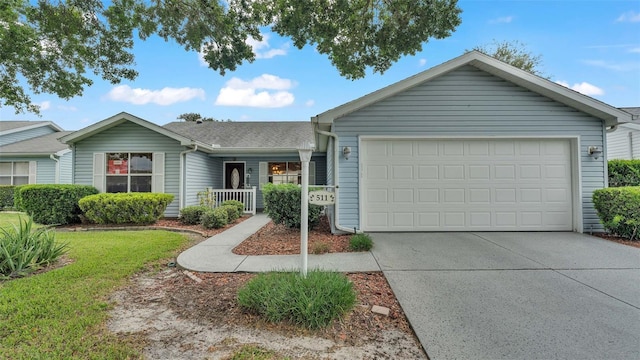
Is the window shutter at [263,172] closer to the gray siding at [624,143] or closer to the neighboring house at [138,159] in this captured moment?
the neighboring house at [138,159]

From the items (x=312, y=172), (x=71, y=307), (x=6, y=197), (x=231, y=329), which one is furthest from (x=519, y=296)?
(x=6, y=197)

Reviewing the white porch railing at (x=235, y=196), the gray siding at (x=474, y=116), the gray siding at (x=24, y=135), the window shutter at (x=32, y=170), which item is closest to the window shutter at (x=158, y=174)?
the white porch railing at (x=235, y=196)

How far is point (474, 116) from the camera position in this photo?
6.63 m

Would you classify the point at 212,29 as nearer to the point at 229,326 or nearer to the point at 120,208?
the point at 120,208

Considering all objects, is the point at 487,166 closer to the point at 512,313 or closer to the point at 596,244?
the point at 596,244

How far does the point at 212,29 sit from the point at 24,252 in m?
5.74

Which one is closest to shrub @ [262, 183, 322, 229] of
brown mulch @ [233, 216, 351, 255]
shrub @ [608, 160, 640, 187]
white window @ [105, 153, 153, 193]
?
brown mulch @ [233, 216, 351, 255]

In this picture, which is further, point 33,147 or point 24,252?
point 33,147

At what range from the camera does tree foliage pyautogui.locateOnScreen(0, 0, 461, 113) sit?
6379 millimetres

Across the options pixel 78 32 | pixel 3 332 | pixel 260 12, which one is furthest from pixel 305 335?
pixel 78 32

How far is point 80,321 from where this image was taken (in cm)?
267

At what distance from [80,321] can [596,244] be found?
8.39 meters

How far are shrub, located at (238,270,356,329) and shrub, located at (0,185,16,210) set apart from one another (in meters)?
16.3

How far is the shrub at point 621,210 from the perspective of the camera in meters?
5.77
